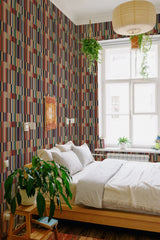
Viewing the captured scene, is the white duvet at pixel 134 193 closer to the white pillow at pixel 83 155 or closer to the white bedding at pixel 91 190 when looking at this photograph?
the white bedding at pixel 91 190

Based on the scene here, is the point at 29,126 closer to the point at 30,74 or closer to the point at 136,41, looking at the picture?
the point at 30,74

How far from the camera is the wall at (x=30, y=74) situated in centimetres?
279

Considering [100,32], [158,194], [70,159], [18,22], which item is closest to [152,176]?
[158,194]

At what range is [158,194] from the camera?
2.55 m

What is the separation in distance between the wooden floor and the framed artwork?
4.70 ft

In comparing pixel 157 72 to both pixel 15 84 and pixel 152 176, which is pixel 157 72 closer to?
pixel 152 176

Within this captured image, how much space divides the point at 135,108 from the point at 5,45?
122 inches

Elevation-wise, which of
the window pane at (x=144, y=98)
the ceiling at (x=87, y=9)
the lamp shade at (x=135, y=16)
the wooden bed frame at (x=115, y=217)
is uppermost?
the ceiling at (x=87, y=9)

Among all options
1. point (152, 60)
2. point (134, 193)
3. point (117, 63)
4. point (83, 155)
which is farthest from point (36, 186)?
point (152, 60)

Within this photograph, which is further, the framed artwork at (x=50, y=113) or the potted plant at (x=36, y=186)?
the framed artwork at (x=50, y=113)

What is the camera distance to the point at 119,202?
2643 millimetres

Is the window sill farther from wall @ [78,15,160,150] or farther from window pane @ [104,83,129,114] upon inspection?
window pane @ [104,83,129,114]

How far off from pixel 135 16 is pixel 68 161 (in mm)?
1919

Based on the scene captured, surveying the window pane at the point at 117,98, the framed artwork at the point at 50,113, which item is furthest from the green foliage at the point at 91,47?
the framed artwork at the point at 50,113
